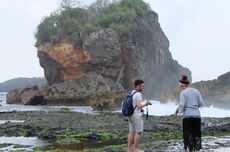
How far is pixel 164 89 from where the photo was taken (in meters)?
122

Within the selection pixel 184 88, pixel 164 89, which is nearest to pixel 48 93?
pixel 164 89

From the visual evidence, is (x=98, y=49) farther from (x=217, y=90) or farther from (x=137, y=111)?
(x=137, y=111)

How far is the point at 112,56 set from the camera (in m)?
87.4

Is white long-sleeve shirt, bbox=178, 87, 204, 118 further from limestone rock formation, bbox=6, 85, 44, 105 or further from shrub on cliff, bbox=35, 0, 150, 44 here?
shrub on cliff, bbox=35, 0, 150, 44

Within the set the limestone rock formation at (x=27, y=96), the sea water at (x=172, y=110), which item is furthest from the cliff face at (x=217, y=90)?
the limestone rock formation at (x=27, y=96)

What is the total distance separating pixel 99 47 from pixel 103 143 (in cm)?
6660

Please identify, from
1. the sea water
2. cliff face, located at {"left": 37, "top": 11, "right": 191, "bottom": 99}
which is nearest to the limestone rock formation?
cliff face, located at {"left": 37, "top": 11, "right": 191, "bottom": 99}

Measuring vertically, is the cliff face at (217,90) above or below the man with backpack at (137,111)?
above

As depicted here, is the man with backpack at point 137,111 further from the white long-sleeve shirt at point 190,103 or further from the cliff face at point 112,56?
the cliff face at point 112,56

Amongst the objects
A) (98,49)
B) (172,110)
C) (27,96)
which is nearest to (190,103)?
(172,110)

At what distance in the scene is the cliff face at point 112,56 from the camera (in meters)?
87.4

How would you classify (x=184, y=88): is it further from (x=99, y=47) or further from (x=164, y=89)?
(x=164, y=89)

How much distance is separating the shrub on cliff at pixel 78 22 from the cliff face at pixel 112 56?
1.52 metres

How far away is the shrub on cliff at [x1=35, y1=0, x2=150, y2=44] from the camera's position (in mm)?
93000
